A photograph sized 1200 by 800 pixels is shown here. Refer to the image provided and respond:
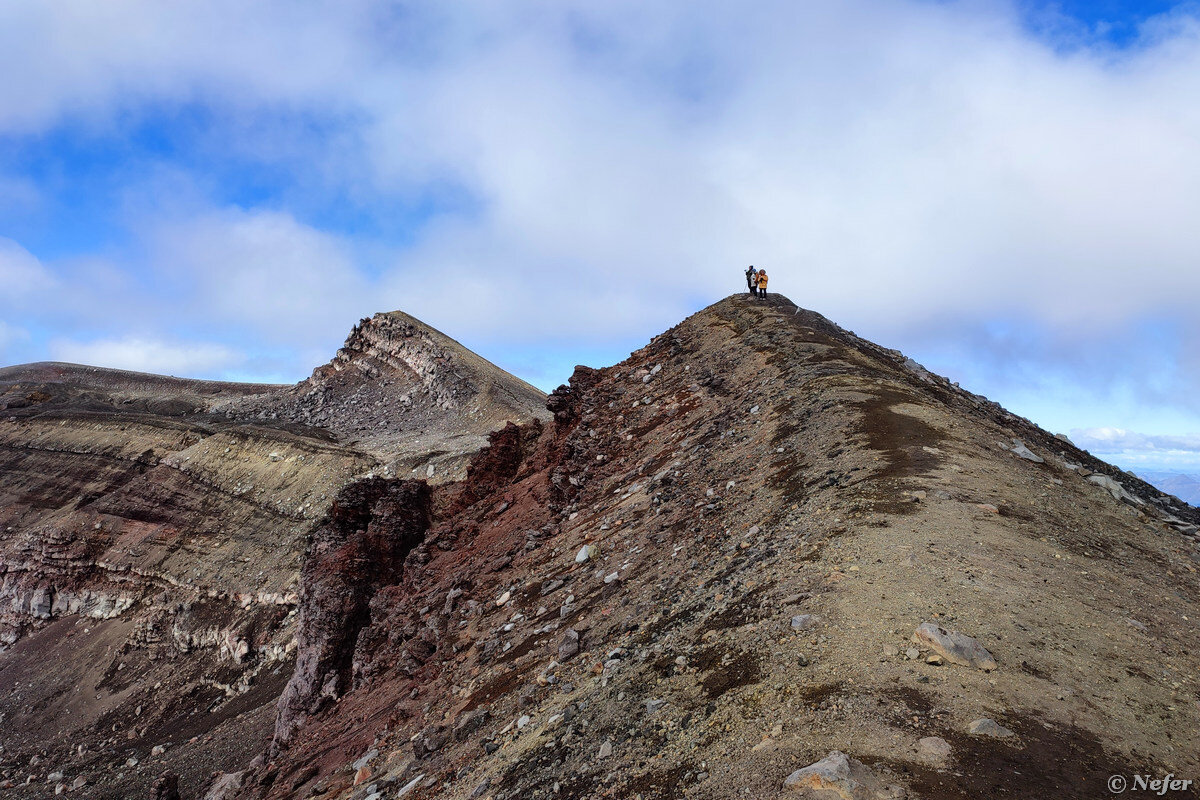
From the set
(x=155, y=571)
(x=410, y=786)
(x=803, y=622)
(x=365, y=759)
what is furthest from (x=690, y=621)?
(x=155, y=571)

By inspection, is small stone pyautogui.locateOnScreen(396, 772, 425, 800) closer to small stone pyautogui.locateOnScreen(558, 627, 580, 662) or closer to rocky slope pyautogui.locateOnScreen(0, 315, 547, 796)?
small stone pyautogui.locateOnScreen(558, 627, 580, 662)

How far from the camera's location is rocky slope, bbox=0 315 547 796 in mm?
23672

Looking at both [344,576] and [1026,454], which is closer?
[1026,454]

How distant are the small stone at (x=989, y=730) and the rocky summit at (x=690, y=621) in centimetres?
1

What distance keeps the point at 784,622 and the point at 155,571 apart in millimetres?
34479

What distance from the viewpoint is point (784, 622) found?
6.57 metres

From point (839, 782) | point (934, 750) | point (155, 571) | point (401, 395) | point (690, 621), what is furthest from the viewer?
point (401, 395)

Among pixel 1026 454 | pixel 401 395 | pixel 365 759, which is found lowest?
pixel 365 759

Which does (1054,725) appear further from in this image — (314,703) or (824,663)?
(314,703)

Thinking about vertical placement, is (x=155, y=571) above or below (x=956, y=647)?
below

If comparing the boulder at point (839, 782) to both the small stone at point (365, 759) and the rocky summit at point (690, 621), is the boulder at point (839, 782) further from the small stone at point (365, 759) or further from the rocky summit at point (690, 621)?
the small stone at point (365, 759)

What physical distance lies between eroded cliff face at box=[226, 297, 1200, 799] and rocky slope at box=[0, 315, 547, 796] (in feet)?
40.0

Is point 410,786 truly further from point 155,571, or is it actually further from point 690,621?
point 155,571

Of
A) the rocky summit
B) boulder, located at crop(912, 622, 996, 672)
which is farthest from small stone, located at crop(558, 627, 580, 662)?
boulder, located at crop(912, 622, 996, 672)
